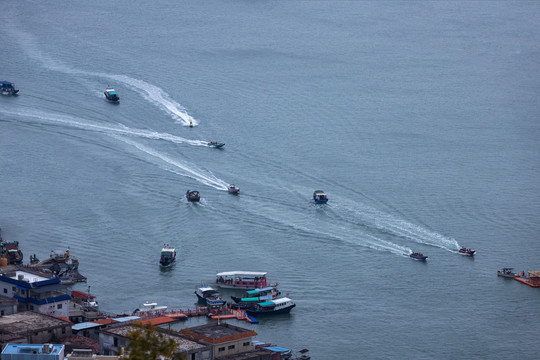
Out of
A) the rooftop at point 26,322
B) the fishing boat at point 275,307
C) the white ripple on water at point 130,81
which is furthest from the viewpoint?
the white ripple on water at point 130,81

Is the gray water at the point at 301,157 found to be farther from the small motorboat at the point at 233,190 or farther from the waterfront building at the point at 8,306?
the waterfront building at the point at 8,306

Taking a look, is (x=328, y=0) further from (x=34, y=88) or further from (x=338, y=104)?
(x=34, y=88)

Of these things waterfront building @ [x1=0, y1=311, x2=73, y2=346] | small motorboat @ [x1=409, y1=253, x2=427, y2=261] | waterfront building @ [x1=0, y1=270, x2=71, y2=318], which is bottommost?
waterfront building @ [x1=0, y1=311, x2=73, y2=346]

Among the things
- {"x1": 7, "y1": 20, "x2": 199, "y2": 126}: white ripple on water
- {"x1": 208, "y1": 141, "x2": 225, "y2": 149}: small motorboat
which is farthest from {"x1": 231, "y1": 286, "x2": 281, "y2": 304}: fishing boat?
{"x1": 7, "y1": 20, "x2": 199, "y2": 126}: white ripple on water

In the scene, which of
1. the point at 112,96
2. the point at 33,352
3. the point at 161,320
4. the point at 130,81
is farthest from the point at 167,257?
the point at 130,81

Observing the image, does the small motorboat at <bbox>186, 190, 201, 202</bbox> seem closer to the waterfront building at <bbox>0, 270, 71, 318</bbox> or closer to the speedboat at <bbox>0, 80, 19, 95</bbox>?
the waterfront building at <bbox>0, 270, 71, 318</bbox>

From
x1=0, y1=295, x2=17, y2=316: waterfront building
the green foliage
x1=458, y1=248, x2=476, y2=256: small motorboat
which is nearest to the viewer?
the green foliage

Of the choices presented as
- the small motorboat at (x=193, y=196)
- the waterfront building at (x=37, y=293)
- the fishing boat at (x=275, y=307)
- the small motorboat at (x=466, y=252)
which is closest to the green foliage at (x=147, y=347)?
the waterfront building at (x=37, y=293)
